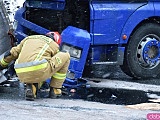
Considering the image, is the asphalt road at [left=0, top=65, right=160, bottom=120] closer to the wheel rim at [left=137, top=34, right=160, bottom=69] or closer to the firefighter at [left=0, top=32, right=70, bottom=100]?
the firefighter at [left=0, top=32, right=70, bottom=100]

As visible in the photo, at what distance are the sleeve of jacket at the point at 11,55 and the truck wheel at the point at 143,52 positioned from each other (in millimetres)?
2143

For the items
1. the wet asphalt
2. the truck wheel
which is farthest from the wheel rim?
the wet asphalt

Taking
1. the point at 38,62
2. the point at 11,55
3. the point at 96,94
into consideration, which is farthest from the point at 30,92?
the point at 96,94

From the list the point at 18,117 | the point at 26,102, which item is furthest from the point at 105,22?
the point at 18,117

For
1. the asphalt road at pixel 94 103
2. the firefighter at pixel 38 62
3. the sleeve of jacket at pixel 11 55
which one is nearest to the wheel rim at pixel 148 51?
the asphalt road at pixel 94 103

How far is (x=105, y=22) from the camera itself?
7.14m

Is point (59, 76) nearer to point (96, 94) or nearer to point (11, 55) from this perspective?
point (11, 55)

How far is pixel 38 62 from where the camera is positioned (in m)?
5.73

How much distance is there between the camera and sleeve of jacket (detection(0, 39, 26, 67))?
20.2 feet

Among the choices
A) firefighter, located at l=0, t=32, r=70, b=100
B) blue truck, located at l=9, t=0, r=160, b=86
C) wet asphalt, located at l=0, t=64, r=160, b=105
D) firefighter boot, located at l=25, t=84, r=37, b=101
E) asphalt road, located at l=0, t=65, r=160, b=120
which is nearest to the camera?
asphalt road, located at l=0, t=65, r=160, b=120

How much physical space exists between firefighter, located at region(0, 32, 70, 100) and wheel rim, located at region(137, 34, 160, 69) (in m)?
1.91

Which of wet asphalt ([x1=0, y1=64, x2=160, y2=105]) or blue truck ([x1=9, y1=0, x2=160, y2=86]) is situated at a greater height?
blue truck ([x1=9, y1=0, x2=160, y2=86])

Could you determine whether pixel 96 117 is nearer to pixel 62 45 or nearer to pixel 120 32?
pixel 62 45

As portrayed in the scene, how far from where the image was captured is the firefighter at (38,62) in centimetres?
576
